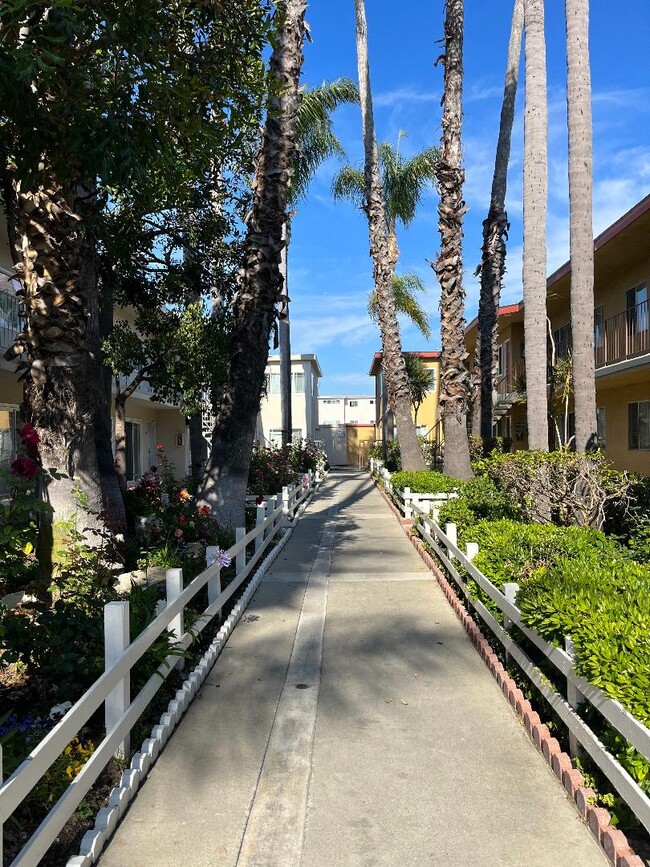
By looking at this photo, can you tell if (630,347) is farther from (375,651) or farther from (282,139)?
(375,651)

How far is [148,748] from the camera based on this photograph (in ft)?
12.8

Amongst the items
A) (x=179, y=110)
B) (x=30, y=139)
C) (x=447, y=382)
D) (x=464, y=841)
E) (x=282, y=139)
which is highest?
(x=282, y=139)

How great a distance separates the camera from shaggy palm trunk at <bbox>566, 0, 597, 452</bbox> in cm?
1027

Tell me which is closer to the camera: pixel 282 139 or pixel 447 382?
pixel 282 139

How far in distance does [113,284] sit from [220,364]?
2330mm

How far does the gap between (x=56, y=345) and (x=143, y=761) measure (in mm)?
4108

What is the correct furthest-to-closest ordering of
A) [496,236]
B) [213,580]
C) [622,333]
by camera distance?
[496,236] < [622,333] < [213,580]

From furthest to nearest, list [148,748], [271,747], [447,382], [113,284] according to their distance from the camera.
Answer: [447,382] → [113,284] → [271,747] → [148,748]

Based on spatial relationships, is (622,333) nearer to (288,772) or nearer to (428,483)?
(428,483)

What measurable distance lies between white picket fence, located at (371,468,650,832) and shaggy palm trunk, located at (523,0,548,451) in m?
4.62

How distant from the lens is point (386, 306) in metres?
18.8

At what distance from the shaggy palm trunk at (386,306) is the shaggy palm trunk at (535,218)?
752 centimetres

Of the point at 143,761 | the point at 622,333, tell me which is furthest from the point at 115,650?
the point at 622,333

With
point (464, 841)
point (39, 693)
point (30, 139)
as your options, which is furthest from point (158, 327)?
point (464, 841)
